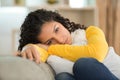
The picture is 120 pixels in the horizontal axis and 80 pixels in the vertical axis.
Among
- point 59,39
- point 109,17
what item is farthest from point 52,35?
→ point 109,17

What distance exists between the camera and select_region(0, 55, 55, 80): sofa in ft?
3.18

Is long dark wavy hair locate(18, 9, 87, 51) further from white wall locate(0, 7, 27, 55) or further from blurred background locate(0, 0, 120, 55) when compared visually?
white wall locate(0, 7, 27, 55)

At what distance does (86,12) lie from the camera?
328 cm

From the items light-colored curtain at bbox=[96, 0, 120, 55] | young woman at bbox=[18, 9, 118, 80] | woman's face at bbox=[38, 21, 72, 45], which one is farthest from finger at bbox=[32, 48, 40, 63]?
light-colored curtain at bbox=[96, 0, 120, 55]

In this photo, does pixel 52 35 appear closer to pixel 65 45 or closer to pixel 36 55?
pixel 65 45

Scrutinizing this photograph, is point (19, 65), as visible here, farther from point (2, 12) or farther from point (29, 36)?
point (2, 12)

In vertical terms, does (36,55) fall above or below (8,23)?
above

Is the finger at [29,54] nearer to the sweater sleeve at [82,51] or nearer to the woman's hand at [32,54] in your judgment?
the woman's hand at [32,54]

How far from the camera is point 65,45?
132 centimetres

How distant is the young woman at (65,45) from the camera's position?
1.10 m

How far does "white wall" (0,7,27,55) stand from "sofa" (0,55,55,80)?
218 cm

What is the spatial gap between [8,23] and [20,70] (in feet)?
7.53

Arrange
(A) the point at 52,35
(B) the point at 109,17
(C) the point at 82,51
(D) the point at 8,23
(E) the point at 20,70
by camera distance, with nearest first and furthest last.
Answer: (E) the point at 20,70 < (C) the point at 82,51 < (A) the point at 52,35 < (B) the point at 109,17 < (D) the point at 8,23

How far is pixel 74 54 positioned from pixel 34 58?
208 mm
